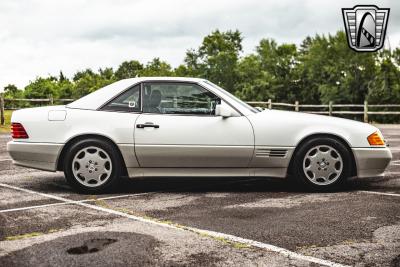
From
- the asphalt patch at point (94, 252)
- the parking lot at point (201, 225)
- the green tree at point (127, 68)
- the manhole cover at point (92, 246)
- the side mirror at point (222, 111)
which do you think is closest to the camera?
the asphalt patch at point (94, 252)

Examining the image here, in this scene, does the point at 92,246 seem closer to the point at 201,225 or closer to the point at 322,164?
the point at 201,225

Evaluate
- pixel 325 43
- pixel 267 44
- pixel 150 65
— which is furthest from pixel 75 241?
pixel 150 65

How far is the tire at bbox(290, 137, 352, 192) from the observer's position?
6.11m

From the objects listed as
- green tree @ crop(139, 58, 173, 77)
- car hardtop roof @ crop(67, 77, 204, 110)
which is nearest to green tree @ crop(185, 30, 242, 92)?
green tree @ crop(139, 58, 173, 77)

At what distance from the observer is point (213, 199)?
228 inches

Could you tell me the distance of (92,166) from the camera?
6109mm

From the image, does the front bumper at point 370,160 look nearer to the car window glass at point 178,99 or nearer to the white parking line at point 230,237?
the car window glass at point 178,99

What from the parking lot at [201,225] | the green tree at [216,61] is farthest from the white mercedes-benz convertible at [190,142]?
the green tree at [216,61]

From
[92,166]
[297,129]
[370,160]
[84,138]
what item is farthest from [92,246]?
[370,160]

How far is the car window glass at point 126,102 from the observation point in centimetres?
625

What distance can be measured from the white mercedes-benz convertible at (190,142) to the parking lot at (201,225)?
27 cm

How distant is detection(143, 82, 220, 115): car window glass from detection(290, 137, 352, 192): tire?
1.16 meters

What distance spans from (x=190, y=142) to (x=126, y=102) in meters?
0.90

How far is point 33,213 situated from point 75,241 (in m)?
1.26
